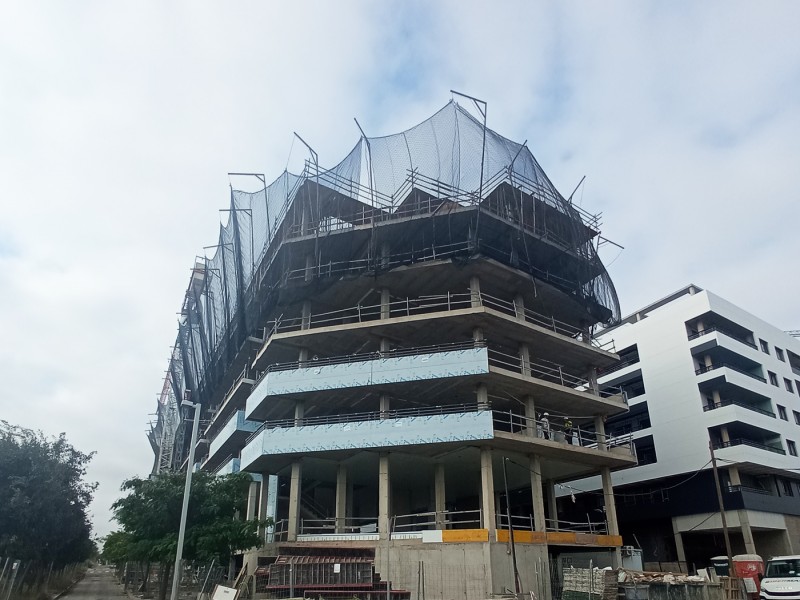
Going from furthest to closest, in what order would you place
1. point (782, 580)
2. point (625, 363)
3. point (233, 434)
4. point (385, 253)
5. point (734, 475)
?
point (625, 363), point (734, 475), point (233, 434), point (385, 253), point (782, 580)

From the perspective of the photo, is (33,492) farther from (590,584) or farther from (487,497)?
(590,584)

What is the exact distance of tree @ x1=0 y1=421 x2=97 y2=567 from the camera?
25234 millimetres

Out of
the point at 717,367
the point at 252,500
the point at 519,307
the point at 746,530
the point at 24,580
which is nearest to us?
the point at 24,580

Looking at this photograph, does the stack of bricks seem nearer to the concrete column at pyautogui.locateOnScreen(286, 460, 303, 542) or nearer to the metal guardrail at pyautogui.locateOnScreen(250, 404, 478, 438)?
the metal guardrail at pyautogui.locateOnScreen(250, 404, 478, 438)

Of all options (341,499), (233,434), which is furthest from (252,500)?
(341,499)

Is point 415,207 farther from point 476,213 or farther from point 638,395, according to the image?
point 638,395

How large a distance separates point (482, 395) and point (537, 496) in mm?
5876

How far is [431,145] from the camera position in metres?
30.5

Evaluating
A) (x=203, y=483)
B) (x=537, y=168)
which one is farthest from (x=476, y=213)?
(x=203, y=483)

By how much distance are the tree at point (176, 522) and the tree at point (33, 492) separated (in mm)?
3126

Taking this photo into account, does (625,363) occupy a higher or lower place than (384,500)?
higher

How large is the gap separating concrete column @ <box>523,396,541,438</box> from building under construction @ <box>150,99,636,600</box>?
2.5 inches

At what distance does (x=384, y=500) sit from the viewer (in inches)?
A: 1101

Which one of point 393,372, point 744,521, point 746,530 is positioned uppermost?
point 393,372
